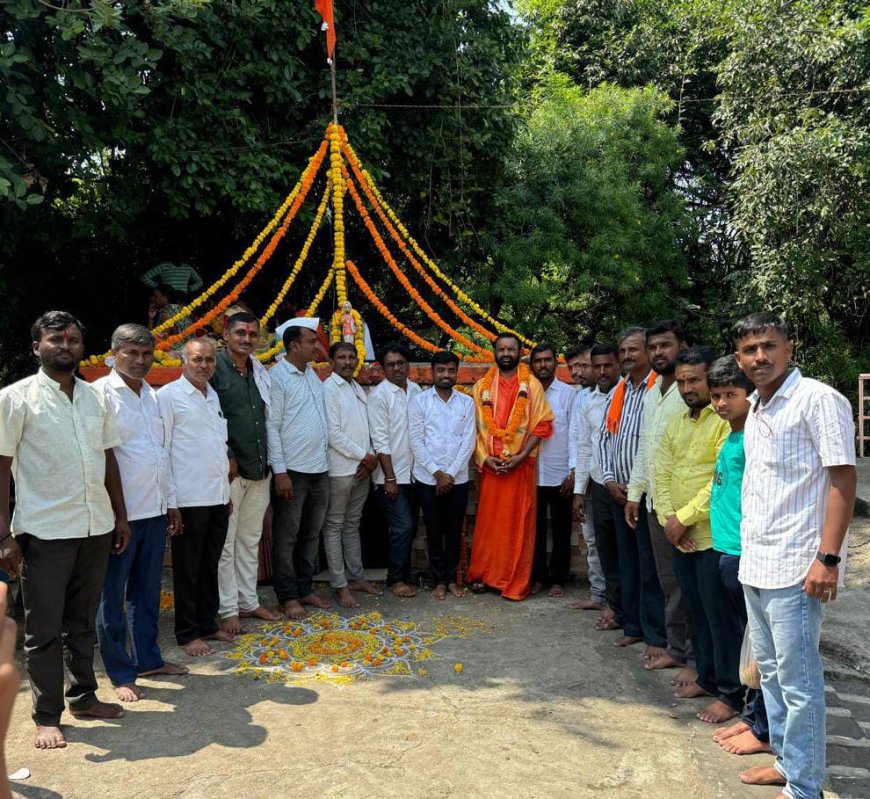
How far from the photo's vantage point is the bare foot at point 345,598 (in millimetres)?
5961

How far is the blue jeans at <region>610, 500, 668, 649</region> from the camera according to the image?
4.84 meters

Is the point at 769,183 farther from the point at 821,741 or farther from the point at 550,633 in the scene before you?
the point at 821,741

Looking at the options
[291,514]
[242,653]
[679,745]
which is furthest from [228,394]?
[679,745]

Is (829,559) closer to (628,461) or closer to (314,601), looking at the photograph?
(628,461)

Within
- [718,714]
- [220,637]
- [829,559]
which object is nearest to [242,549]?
[220,637]

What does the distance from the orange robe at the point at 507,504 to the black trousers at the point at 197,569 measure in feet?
6.80

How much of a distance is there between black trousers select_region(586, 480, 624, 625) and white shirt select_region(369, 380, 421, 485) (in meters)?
1.51

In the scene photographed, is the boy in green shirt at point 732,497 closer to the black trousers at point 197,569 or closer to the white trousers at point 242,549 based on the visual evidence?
the black trousers at point 197,569

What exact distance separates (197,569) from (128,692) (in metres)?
0.89

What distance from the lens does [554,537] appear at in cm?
636

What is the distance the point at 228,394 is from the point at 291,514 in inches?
38.8

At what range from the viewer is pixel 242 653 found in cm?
496

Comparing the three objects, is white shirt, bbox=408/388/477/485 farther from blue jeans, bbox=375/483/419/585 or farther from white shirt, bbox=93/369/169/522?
white shirt, bbox=93/369/169/522

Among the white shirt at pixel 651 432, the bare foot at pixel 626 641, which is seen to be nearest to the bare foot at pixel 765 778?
the white shirt at pixel 651 432
